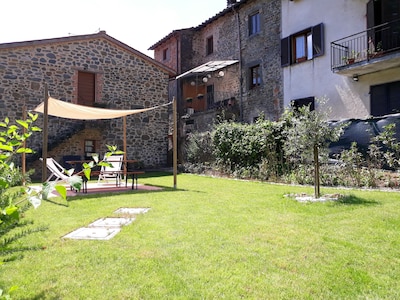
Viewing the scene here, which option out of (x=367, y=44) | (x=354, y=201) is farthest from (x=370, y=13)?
(x=354, y=201)

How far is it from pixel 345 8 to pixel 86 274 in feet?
38.6

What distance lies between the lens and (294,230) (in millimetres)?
3502

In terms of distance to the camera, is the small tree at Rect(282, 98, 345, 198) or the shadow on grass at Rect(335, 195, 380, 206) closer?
the shadow on grass at Rect(335, 195, 380, 206)

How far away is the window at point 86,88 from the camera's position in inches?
478

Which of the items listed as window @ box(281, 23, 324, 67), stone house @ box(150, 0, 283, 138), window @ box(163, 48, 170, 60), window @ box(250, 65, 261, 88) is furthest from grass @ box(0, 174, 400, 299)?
window @ box(163, 48, 170, 60)

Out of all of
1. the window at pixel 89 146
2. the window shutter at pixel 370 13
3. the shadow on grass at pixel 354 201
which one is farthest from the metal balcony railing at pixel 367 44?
the window at pixel 89 146

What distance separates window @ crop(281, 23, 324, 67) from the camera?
38.3 feet

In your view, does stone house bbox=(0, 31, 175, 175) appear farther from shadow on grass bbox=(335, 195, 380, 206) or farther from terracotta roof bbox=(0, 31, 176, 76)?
shadow on grass bbox=(335, 195, 380, 206)

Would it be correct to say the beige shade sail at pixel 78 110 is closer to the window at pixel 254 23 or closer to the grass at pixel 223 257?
the grass at pixel 223 257

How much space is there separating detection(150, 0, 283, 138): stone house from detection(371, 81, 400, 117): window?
3.67 meters

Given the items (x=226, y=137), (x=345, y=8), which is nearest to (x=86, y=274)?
(x=226, y=137)

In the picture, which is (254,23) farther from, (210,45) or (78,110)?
(78,110)

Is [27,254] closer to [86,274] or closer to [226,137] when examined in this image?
[86,274]

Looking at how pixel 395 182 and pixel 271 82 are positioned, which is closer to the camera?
pixel 395 182
